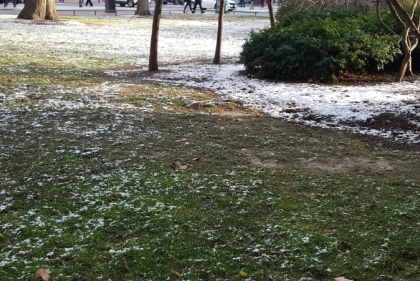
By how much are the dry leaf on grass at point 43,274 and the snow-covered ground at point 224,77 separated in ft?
18.0

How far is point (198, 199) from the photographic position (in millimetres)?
5262

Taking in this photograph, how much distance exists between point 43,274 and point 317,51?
8.73 meters

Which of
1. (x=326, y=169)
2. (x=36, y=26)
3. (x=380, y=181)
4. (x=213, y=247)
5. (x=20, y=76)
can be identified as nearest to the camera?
(x=213, y=247)

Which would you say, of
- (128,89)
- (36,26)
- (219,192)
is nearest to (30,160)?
(219,192)

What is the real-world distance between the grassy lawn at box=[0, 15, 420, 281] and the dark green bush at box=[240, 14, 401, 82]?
3.06 metres

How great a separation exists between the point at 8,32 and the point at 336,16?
12.5m

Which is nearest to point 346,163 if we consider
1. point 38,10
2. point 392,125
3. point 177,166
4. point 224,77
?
point 177,166

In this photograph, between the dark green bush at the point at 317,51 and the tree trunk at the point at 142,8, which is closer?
the dark green bush at the point at 317,51

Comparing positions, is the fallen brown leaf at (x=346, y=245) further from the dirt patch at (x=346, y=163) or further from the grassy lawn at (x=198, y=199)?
Answer: the dirt patch at (x=346, y=163)

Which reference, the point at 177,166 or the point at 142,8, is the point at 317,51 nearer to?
the point at 177,166

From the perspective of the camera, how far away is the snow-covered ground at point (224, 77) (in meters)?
8.99

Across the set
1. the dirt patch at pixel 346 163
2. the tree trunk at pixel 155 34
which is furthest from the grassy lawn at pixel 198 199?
the tree trunk at pixel 155 34

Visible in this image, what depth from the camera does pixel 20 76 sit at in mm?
12055

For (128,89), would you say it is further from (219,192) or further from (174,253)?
(174,253)
